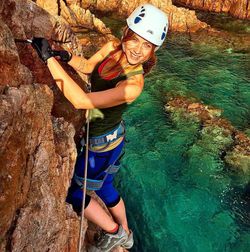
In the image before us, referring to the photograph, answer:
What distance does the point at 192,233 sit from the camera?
9977 mm

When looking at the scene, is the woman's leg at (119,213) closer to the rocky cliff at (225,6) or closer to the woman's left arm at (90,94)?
the woman's left arm at (90,94)

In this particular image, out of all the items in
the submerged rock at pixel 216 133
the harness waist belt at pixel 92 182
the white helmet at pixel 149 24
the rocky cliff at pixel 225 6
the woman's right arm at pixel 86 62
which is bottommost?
the submerged rock at pixel 216 133

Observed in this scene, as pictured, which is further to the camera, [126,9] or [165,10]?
[126,9]

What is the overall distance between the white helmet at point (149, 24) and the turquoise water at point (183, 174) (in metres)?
6.14

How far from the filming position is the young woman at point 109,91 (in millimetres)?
5000

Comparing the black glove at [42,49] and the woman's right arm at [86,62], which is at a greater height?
the black glove at [42,49]

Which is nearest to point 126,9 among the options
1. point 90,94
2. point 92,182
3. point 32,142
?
point 92,182

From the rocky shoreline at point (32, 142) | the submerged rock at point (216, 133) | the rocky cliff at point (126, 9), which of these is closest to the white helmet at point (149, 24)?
the rocky shoreline at point (32, 142)

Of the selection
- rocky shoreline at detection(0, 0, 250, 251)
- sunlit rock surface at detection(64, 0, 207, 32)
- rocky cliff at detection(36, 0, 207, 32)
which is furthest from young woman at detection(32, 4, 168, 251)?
sunlit rock surface at detection(64, 0, 207, 32)

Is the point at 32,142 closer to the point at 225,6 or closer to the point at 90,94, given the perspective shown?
the point at 90,94

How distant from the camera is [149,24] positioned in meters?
5.27

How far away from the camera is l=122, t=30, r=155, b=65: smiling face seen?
527 centimetres

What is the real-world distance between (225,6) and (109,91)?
939 inches

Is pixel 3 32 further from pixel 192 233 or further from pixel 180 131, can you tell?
pixel 180 131
